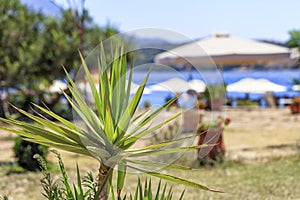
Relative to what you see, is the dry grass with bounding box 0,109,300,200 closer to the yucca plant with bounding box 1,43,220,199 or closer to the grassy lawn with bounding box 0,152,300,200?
the grassy lawn with bounding box 0,152,300,200

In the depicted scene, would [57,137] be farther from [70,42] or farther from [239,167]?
[70,42]

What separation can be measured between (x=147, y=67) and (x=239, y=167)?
5.43 meters

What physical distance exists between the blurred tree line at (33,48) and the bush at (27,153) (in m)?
6.64

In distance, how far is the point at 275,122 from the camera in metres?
14.2

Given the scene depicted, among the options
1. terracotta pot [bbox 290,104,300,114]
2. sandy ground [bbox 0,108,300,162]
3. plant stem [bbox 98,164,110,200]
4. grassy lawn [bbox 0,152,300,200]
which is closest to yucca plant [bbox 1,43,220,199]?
plant stem [bbox 98,164,110,200]

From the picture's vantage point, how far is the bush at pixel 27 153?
7721mm

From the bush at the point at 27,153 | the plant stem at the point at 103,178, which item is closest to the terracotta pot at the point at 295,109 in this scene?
the bush at the point at 27,153

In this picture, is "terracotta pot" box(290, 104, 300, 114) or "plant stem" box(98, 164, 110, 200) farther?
"terracotta pot" box(290, 104, 300, 114)

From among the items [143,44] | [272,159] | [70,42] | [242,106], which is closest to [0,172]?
[272,159]

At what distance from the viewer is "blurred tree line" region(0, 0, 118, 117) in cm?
1484

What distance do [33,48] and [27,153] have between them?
7.66m

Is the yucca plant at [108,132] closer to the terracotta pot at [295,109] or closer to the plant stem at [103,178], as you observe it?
the plant stem at [103,178]

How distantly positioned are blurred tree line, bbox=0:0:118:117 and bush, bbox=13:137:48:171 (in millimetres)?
6640

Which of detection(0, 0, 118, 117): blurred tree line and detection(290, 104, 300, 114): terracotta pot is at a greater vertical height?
detection(0, 0, 118, 117): blurred tree line
